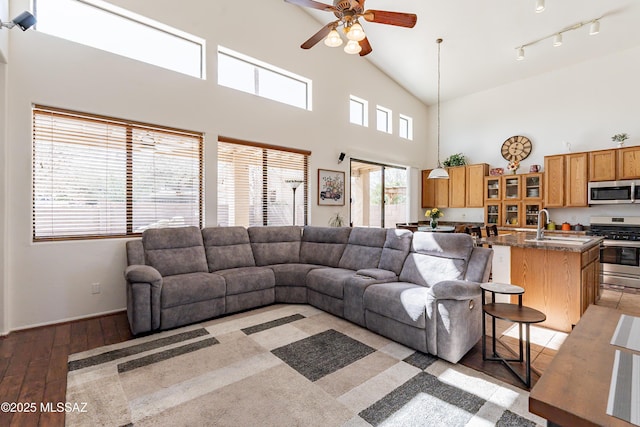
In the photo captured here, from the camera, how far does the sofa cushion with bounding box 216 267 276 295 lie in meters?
3.53

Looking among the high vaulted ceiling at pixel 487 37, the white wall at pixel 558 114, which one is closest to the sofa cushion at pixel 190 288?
the high vaulted ceiling at pixel 487 37

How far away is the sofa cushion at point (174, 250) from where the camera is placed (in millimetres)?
3480

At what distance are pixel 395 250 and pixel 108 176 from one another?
356 centimetres

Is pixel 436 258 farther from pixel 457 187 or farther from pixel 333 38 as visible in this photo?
pixel 457 187

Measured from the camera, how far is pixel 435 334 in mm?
2484

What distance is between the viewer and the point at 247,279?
12.0 ft

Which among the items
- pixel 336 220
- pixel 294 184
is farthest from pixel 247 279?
pixel 336 220

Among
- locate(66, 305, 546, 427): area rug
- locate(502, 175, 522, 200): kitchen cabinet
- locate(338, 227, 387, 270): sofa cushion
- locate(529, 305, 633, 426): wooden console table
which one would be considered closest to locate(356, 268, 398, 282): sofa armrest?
locate(338, 227, 387, 270): sofa cushion

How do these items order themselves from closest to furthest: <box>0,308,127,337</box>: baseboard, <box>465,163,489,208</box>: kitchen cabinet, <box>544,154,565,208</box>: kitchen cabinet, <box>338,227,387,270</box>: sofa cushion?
<box>0,308,127,337</box>: baseboard, <box>338,227,387,270</box>: sofa cushion, <box>544,154,565,208</box>: kitchen cabinet, <box>465,163,489,208</box>: kitchen cabinet

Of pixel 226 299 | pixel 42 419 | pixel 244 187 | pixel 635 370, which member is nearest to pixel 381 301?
pixel 226 299

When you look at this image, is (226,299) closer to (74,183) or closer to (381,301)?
(381,301)

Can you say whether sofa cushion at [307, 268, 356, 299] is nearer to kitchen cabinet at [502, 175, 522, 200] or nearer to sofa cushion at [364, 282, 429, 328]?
sofa cushion at [364, 282, 429, 328]

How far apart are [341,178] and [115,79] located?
3.88 meters

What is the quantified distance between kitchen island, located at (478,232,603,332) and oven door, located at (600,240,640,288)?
1897mm
